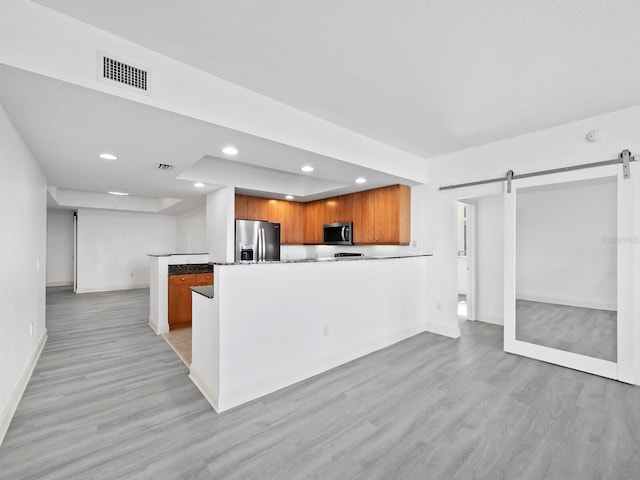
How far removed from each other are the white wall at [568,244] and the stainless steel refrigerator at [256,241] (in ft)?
12.7

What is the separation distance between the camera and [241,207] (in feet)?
17.3

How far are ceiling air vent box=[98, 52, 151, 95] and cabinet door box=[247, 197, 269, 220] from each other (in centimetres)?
350

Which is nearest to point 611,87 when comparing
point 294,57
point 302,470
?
point 294,57

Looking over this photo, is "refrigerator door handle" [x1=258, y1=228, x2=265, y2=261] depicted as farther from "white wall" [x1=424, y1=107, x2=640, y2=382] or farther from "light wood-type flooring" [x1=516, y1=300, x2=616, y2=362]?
"light wood-type flooring" [x1=516, y1=300, x2=616, y2=362]

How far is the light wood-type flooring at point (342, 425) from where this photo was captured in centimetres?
171

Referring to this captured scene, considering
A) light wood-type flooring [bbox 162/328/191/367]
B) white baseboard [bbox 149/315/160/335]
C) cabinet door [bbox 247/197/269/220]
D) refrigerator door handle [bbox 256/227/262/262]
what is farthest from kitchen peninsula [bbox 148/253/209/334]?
cabinet door [bbox 247/197/269/220]

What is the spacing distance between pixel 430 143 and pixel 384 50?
6.82 ft

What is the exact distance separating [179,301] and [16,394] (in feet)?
7.25

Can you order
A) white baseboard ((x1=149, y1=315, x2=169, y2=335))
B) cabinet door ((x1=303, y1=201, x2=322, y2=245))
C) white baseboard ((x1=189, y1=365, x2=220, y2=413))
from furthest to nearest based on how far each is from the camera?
1. cabinet door ((x1=303, y1=201, x2=322, y2=245))
2. white baseboard ((x1=149, y1=315, x2=169, y2=335))
3. white baseboard ((x1=189, y1=365, x2=220, y2=413))

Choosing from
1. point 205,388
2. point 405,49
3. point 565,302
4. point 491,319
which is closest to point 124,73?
point 405,49

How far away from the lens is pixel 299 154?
9.82 ft

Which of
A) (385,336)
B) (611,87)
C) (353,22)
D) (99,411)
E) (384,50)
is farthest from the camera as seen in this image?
(385,336)

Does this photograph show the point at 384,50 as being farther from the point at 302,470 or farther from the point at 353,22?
the point at 302,470

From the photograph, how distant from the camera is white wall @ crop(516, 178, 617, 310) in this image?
10.1ft
